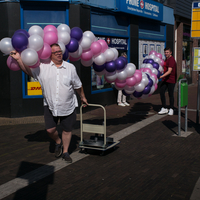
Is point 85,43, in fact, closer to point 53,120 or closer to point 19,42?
point 19,42

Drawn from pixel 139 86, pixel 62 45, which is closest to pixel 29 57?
pixel 62 45

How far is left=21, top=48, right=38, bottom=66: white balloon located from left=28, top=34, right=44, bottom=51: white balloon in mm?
93

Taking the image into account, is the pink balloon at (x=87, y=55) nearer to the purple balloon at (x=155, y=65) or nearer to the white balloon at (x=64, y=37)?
the white balloon at (x=64, y=37)

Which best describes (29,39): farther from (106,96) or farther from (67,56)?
(106,96)

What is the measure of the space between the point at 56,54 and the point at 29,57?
0.51m

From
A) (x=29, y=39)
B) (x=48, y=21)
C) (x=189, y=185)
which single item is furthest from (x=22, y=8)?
(x=189, y=185)

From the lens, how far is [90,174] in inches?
183

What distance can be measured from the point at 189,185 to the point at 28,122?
216 inches

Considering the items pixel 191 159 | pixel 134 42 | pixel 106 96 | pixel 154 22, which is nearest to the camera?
pixel 191 159

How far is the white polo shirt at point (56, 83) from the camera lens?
4887mm

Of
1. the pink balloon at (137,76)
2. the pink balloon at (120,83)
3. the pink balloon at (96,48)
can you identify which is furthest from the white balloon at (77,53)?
the pink balloon at (137,76)

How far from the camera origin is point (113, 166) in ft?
16.4

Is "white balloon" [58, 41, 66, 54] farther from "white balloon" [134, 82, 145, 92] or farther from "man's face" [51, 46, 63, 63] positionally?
"white balloon" [134, 82, 145, 92]

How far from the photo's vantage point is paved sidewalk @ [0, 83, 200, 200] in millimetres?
4035
